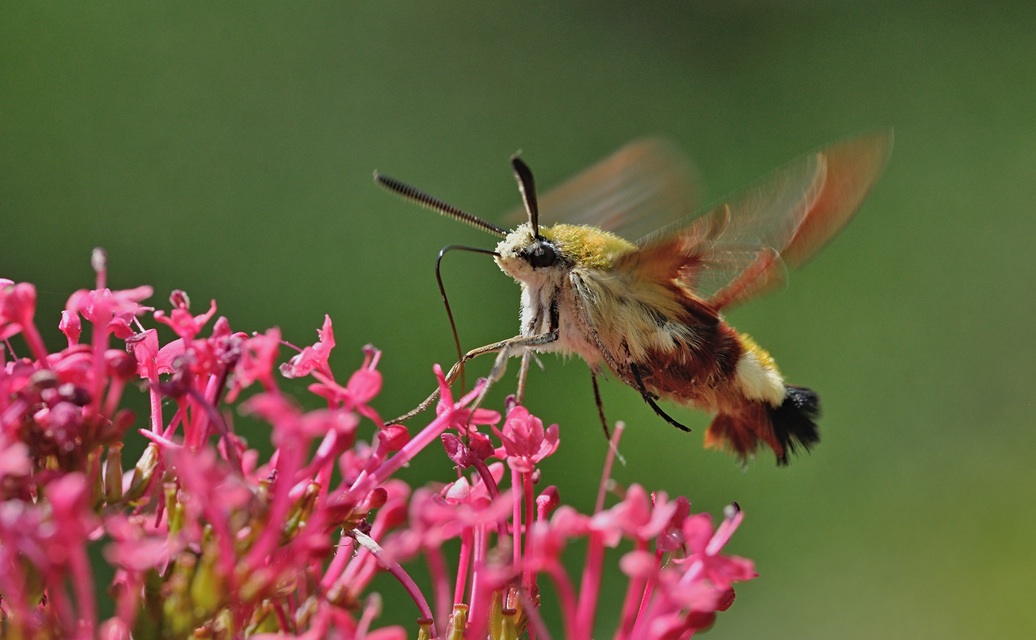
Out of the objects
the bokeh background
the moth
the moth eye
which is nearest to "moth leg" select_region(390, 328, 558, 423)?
the moth

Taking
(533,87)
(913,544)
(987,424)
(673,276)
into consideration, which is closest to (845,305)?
(987,424)

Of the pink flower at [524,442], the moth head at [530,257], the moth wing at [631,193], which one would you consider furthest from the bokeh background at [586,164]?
the pink flower at [524,442]

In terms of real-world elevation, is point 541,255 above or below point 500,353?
above

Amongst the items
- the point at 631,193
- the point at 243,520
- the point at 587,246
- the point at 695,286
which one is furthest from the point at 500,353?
the point at 631,193

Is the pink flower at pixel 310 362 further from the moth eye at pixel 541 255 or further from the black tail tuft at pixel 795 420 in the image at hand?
the black tail tuft at pixel 795 420

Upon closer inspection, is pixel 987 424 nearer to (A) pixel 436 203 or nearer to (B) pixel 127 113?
(A) pixel 436 203

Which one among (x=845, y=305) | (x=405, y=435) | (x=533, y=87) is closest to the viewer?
(x=405, y=435)

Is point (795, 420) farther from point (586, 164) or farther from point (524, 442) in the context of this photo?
point (586, 164)
